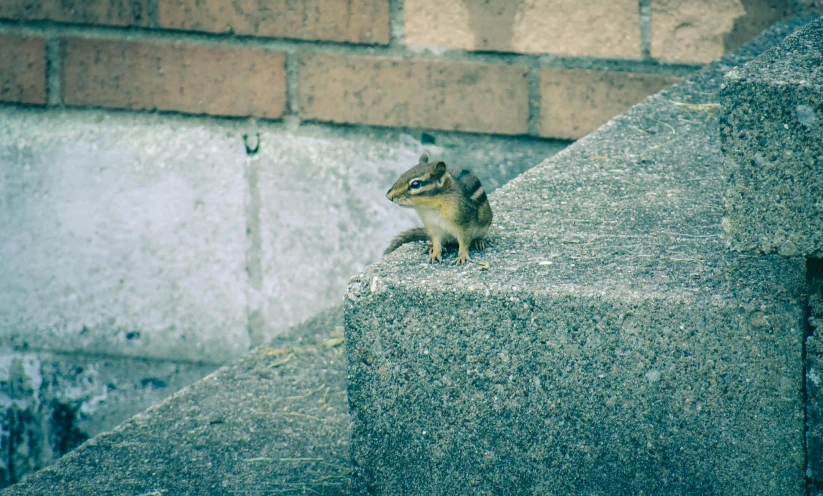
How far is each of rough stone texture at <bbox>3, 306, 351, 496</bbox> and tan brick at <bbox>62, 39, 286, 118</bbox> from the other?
2.43 ft

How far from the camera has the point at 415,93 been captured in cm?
225

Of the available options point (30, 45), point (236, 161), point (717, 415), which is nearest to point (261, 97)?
point (236, 161)

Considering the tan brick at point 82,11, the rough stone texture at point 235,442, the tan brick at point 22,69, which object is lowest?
the rough stone texture at point 235,442

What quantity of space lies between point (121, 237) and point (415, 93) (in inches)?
35.9

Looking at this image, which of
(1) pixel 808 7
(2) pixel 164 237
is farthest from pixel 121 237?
(1) pixel 808 7

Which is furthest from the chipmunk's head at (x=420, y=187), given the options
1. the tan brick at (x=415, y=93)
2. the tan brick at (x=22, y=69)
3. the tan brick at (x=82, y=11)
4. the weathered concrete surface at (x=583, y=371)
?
the tan brick at (x=22, y=69)

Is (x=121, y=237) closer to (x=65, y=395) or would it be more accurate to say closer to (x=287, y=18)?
(x=65, y=395)

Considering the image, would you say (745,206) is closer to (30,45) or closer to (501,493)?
(501,493)

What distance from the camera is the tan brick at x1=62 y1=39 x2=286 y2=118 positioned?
2.27 metres

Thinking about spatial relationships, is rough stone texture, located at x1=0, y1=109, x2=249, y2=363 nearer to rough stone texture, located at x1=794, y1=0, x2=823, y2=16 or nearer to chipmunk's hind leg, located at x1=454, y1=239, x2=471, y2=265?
chipmunk's hind leg, located at x1=454, y1=239, x2=471, y2=265

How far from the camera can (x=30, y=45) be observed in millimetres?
2316

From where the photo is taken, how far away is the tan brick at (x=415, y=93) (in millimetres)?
2217

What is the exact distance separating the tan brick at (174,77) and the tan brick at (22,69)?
7 cm

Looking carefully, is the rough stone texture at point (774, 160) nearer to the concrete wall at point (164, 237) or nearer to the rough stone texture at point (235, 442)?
the rough stone texture at point (235, 442)
